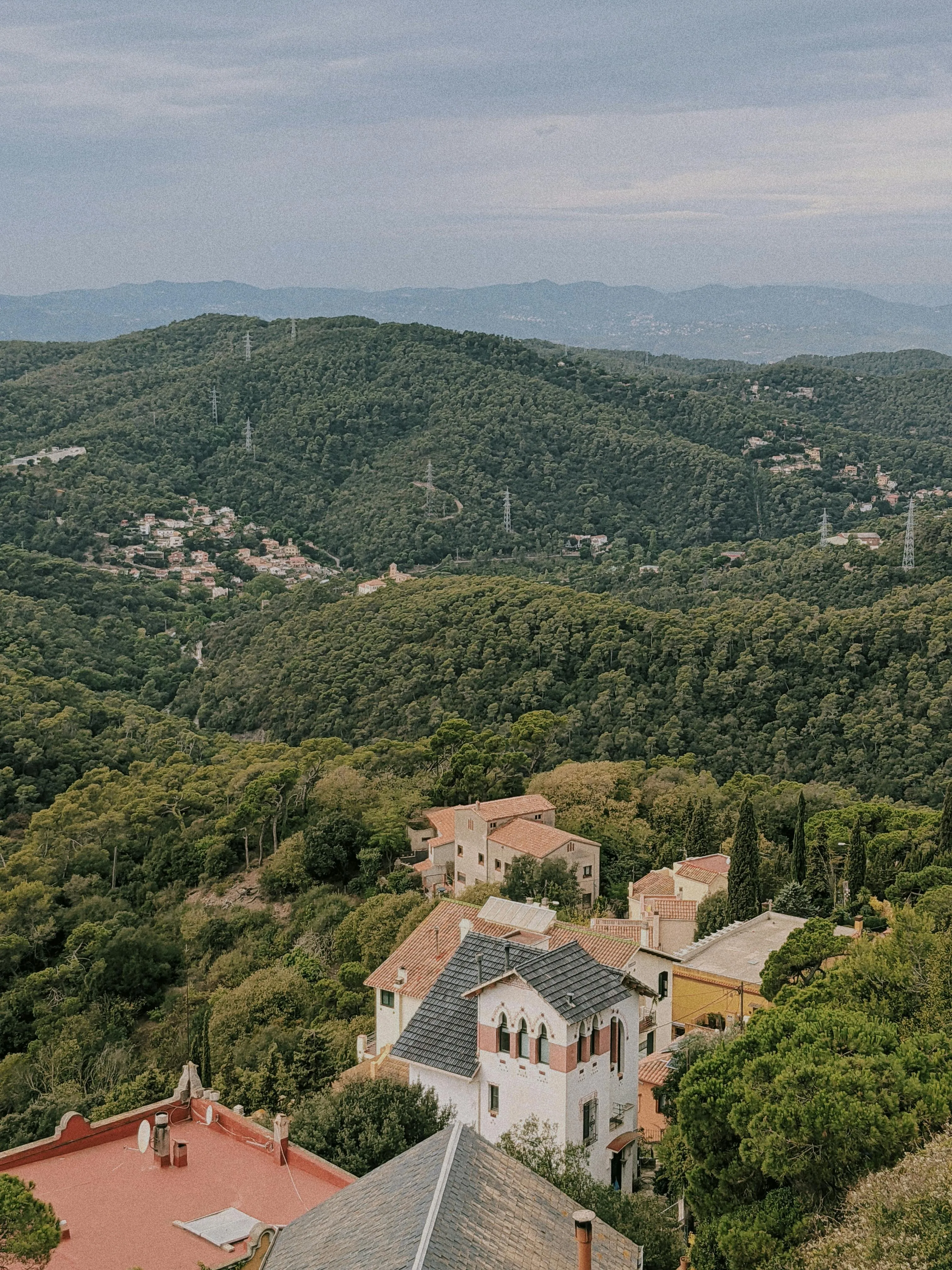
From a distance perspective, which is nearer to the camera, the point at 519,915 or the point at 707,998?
the point at 519,915

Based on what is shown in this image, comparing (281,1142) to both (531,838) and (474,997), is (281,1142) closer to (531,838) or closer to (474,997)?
(474,997)

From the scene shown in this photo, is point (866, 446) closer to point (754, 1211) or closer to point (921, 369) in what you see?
point (921, 369)

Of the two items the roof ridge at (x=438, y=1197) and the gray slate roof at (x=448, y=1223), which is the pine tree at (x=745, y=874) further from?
the roof ridge at (x=438, y=1197)

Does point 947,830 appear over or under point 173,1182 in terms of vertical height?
under

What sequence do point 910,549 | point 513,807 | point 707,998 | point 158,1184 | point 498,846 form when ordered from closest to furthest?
1. point 158,1184
2. point 707,998
3. point 498,846
4. point 513,807
5. point 910,549

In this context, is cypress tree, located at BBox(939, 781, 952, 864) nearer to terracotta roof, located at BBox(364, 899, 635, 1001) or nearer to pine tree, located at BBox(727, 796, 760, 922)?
pine tree, located at BBox(727, 796, 760, 922)

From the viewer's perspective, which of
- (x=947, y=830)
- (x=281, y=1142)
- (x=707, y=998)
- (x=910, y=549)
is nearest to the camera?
(x=281, y=1142)

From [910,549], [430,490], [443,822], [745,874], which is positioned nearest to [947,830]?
[745,874]
